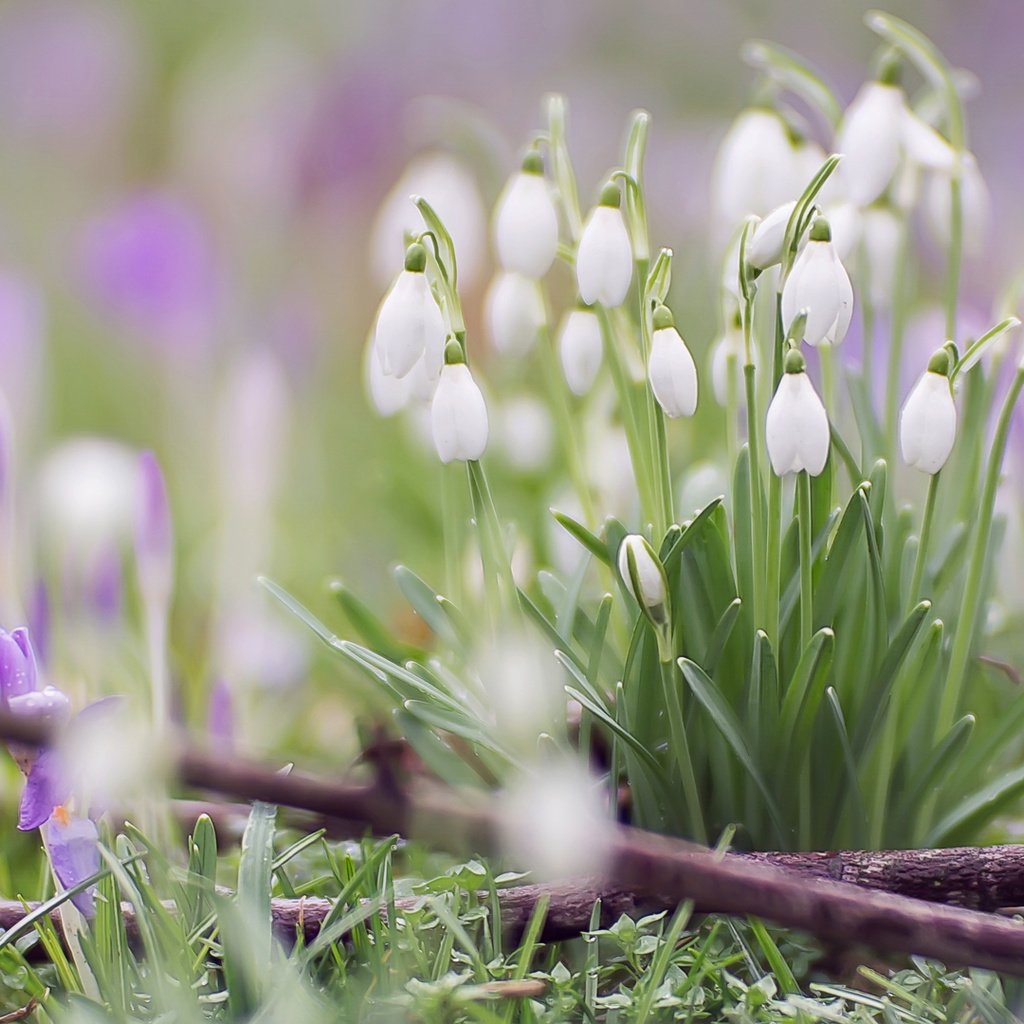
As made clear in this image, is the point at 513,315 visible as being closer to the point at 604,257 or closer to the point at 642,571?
the point at 604,257

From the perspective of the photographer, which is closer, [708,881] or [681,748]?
[708,881]

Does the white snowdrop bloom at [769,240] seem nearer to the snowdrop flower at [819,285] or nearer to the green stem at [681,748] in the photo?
the snowdrop flower at [819,285]

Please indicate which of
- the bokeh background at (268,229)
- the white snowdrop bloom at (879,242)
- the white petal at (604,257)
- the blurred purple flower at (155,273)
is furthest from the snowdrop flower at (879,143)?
the blurred purple flower at (155,273)

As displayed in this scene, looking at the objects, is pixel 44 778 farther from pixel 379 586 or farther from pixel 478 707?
pixel 379 586

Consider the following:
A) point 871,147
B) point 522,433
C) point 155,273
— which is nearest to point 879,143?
point 871,147

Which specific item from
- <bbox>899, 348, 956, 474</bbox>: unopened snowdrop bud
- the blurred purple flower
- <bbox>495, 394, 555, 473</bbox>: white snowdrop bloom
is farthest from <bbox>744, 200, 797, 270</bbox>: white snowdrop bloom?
the blurred purple flower

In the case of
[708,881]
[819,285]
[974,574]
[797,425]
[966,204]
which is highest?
[966,204]
